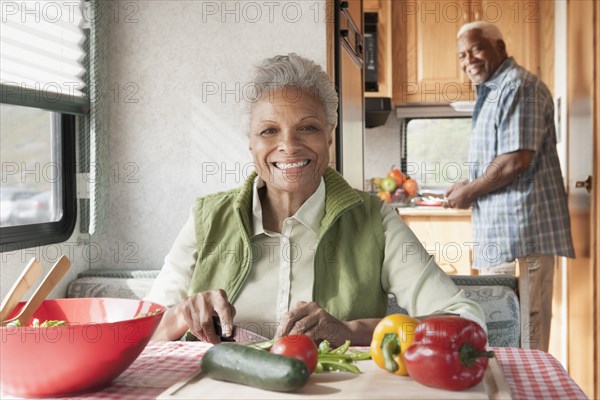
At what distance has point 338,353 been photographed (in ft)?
3.50

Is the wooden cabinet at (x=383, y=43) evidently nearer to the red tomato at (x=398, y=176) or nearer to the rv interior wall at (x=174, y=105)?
the red tomato at (x=398, y=176)

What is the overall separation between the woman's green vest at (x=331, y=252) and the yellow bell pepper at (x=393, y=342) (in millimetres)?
471

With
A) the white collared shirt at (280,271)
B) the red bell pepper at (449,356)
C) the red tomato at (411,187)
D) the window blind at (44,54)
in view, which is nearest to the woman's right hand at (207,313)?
the white collared shirt at (280,271)

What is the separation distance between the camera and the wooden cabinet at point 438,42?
4223mm

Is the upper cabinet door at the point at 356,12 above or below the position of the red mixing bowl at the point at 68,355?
above

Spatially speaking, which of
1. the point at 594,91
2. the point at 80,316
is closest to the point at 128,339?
the point at 80,316

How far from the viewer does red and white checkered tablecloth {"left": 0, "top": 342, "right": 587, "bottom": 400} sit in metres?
1.00

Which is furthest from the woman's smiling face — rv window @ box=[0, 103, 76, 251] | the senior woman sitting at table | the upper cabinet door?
the upper cabinet door

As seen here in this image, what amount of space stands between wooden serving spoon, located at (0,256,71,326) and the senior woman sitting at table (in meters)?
0.54

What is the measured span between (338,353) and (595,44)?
210 centimetres

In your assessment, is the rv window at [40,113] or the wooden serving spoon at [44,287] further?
the rv window at [40,113]

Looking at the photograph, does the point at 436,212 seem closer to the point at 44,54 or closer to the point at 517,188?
the point at 517,188

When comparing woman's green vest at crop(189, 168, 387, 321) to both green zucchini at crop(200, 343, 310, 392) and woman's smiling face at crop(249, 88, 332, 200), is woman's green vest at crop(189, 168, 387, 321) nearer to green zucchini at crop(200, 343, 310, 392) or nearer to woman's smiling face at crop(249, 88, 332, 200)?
woman's smiling face at crop(249, 88, 332, 200)

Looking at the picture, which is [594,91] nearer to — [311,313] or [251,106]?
[251,106]
